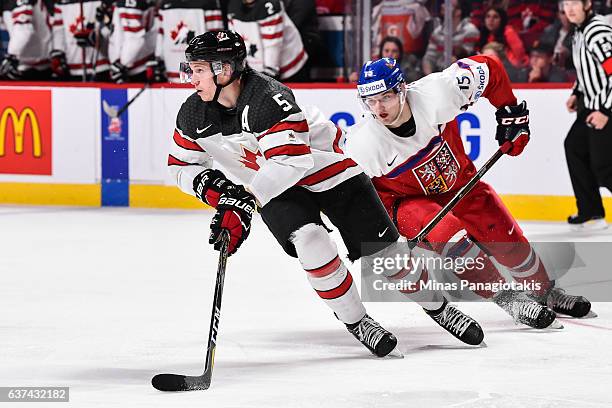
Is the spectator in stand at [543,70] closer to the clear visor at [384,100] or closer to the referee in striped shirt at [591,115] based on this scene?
the referee in striped shirt at [591,115]

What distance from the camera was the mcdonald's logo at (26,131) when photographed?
7816mm

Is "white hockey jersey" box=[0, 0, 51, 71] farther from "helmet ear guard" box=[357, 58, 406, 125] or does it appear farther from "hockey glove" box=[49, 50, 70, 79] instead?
"helmet ear guard" box=[357, 58, 406, 125]

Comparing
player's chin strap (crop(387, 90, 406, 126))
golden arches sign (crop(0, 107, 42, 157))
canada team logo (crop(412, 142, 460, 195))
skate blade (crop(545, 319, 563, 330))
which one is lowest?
golden arches sign (crop(0, 107, 42, 157))

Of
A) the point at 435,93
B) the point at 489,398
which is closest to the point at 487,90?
the point at 435,93

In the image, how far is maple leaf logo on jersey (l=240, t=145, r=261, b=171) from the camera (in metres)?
3.74

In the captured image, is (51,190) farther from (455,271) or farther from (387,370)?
(387,370)

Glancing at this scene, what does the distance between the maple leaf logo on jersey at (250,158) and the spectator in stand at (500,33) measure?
3.85m

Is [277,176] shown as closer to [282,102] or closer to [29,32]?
[282,102]

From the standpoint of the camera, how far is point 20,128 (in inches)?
309

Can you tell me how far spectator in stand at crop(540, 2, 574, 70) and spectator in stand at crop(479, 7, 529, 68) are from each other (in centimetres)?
19

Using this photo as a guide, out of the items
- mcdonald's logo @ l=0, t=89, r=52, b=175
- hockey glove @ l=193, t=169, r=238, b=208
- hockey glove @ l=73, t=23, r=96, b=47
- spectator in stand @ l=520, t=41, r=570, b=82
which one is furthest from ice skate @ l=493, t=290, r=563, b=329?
hockey glove @ l=73, t=23, r=96, b=47

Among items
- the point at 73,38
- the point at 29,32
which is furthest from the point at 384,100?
the point at 29,32

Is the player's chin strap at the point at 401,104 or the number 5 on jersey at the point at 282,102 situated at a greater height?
the number 5 on jersey at the point at 282,102

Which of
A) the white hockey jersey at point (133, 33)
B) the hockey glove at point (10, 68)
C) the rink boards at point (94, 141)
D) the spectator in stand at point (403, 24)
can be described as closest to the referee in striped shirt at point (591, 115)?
the spectator in stand at point (403, 24)
